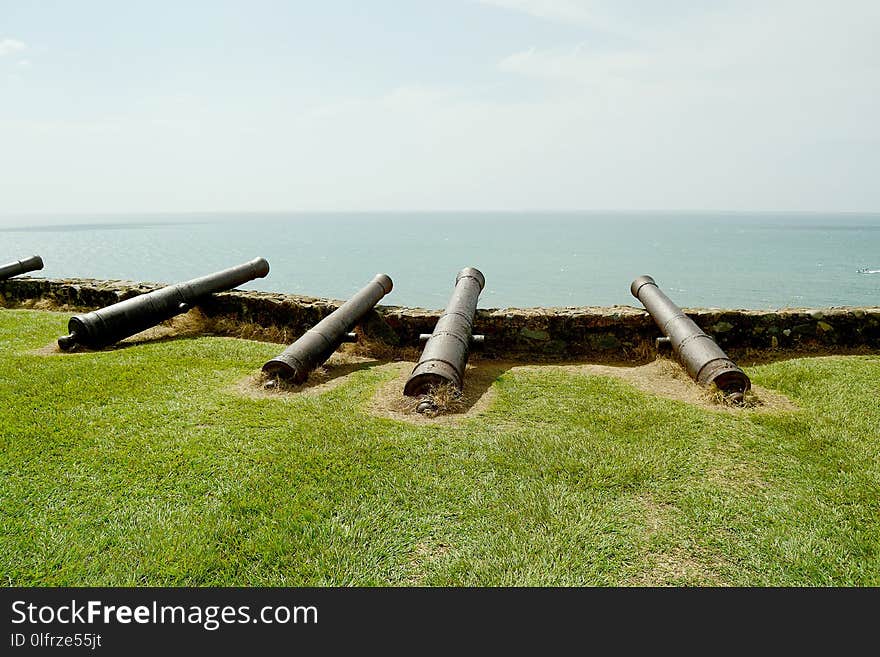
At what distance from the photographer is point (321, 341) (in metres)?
8.44

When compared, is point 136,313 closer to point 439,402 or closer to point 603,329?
point 439,402

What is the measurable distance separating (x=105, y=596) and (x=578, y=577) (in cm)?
315

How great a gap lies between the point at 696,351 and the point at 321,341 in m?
5.59

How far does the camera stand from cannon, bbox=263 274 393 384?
7.68 metres

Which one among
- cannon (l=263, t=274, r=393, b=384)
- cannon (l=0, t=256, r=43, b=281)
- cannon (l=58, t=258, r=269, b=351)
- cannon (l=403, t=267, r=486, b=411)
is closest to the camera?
cannon (l=403, t=267, r=486, b=411)

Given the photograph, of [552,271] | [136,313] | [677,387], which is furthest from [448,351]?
[552,271]

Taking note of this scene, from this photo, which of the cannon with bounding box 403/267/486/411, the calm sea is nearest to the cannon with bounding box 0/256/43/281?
the cannon with bounding box 403/267/486/411

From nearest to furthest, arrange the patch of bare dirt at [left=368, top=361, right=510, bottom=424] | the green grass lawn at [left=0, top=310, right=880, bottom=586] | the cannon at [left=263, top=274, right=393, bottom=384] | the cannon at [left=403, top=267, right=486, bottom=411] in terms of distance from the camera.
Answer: the green grass lawn at [left=0, top=310, right=880, bottom=586], the patch of bare dirt at [left=368, top=361, right=510, bottom=424], the cannon at [left=403, top=267, right=486, bottom=411], the cannon at [left=263, top=274, right=393, bottom=384]

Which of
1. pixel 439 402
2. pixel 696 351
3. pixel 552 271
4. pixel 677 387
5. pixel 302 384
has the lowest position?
pixel 302 384

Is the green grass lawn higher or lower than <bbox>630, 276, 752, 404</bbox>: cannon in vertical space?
lower

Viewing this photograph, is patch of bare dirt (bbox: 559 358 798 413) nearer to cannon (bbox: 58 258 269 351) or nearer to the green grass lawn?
the green grass lawn

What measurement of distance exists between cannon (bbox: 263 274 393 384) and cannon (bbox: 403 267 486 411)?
1485 millimetres

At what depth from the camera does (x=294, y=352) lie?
26.0 ft

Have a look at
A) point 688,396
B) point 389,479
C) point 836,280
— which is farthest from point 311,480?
point 836,280
